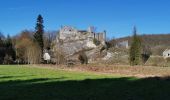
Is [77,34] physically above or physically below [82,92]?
above

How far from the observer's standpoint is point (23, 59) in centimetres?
14188

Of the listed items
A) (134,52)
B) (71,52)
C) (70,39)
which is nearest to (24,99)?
(134,52)

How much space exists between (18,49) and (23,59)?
14.2 feet

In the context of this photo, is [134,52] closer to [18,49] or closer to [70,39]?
[18,49]

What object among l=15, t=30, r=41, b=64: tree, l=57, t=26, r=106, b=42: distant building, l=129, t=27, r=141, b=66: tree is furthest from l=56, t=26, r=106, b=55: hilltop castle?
l=129, t=27, r=141, b=66: tree

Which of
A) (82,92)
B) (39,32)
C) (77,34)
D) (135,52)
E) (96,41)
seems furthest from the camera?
(77,34)

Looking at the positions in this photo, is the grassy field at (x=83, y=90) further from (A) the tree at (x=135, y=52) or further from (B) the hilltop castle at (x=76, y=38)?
(B) the hilltop castle at (x=76, y=38)

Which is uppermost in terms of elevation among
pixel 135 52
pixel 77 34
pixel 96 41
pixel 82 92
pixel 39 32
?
pixel 77 34

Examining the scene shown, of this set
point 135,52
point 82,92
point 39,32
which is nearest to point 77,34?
point 39,32

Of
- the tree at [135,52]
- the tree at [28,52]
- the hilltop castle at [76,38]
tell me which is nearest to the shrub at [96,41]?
the hilltop castle at [76,38]

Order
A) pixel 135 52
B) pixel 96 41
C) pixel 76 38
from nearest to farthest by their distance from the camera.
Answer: pixel 135 52 → pixel 96 41 → pixel 76 38

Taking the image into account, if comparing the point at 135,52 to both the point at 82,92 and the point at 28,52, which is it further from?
the point at 82,92

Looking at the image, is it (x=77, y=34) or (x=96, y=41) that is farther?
(x=77, y=34)

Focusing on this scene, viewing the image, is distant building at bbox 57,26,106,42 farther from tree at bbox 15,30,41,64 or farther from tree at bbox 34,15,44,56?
tree at bbox 15,30,41,64
